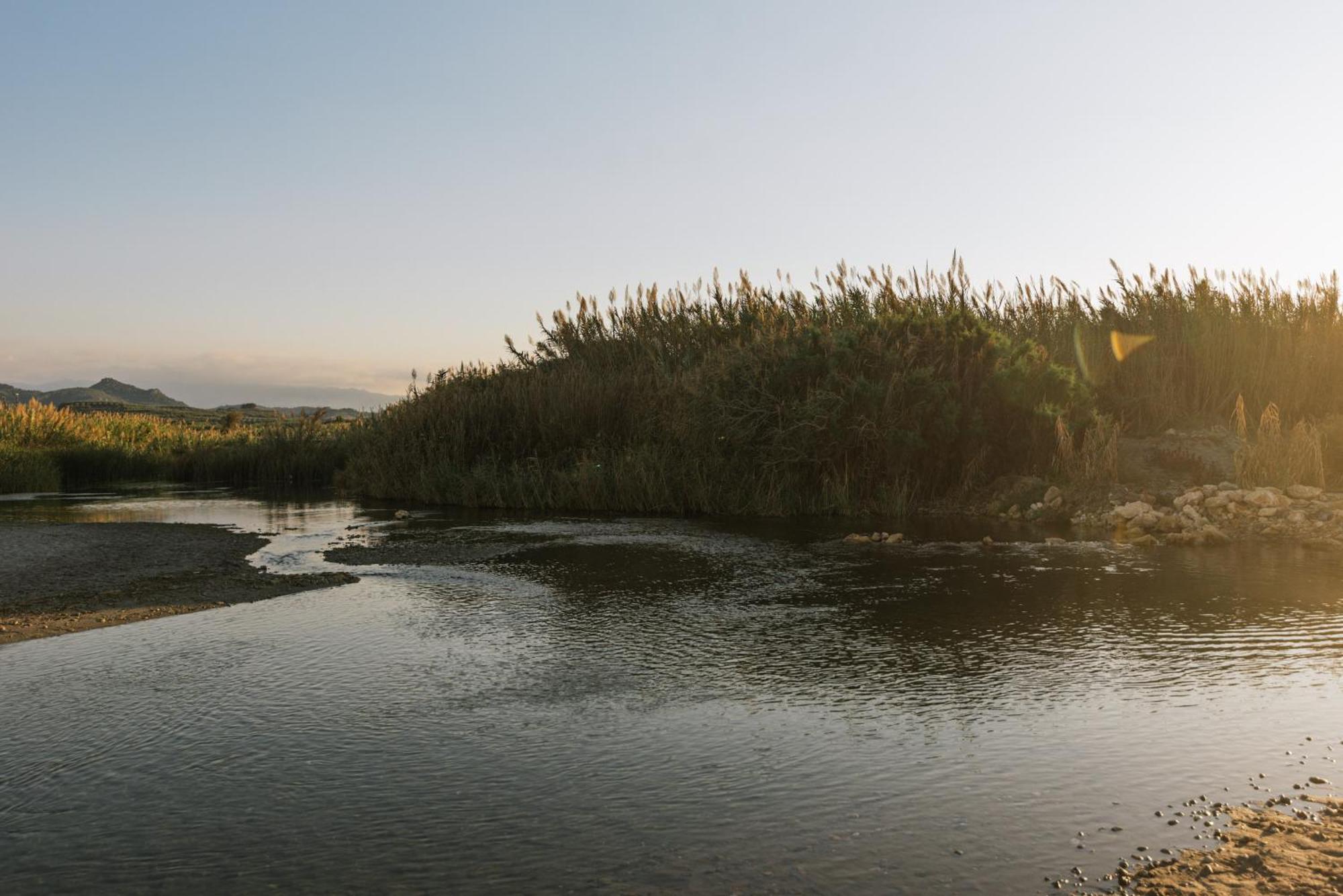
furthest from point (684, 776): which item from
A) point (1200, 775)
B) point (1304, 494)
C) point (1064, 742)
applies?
point (1304, 494)

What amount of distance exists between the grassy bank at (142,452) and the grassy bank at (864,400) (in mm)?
7133

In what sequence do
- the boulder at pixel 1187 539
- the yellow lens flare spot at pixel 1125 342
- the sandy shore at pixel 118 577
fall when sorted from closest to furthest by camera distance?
the sandy shore at pixel 118 577, the boulder at pixel 1187 539, the yellow lens flare spot at pixel 1125 342

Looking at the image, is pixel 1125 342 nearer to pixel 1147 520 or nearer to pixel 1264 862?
pixel 1147 520

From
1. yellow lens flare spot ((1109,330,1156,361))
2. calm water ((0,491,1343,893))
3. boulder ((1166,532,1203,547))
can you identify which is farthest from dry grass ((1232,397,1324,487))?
calm water ((0,491,1343,893))

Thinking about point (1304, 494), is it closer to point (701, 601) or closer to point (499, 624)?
point (701, 601)

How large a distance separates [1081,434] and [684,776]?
13639mm

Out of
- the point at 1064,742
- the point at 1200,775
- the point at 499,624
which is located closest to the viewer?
the point at 1200,775

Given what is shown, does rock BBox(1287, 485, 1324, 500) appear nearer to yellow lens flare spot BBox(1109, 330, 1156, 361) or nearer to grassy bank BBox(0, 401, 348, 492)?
yellow lens flare spot BBox(1109, 330, 1156, 361)

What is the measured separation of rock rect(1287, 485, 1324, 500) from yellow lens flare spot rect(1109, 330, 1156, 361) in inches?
213

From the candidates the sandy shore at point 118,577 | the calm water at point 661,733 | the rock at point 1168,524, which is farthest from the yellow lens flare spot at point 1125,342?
the sandy shore at point 118,577

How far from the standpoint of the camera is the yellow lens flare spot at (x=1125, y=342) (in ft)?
60.5

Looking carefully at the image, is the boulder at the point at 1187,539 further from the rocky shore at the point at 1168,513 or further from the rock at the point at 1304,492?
the rock at the point at 1304,492

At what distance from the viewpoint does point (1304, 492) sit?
13.2 m

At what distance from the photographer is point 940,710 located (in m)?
5.18
